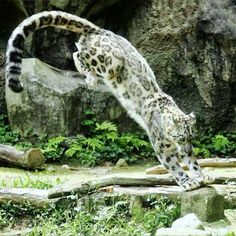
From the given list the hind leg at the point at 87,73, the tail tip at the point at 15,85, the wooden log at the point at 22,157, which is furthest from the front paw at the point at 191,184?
the wooden log at the point at 22,157

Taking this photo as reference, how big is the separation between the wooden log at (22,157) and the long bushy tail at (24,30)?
3.48 meters

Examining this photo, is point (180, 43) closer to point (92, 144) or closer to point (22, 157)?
point (92, 144)

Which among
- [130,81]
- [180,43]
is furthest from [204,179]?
[180,43]

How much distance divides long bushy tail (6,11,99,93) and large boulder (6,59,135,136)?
484cm

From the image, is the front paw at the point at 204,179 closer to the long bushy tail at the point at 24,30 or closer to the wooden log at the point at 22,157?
the long bushy tail at the point at 24,30

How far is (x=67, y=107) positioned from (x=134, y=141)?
1539 millimetres

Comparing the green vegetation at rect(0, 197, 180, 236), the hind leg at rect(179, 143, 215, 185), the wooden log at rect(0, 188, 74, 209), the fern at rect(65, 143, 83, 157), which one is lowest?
the fern at rect(65, 143, 83, 157)

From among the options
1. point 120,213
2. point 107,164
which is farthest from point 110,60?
point 107,164

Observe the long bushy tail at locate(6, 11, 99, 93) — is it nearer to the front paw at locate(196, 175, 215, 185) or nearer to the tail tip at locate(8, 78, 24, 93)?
the tail tip at locate(8, 78, 24, 93)

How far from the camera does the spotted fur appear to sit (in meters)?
6.57

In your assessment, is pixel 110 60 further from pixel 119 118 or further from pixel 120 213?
pixel 119 118

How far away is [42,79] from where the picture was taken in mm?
12461

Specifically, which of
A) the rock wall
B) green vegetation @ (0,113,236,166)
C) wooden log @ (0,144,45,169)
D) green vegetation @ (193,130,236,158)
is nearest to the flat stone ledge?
wooden log @ (0,144,45,169)

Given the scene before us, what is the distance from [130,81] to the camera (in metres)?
7.27
